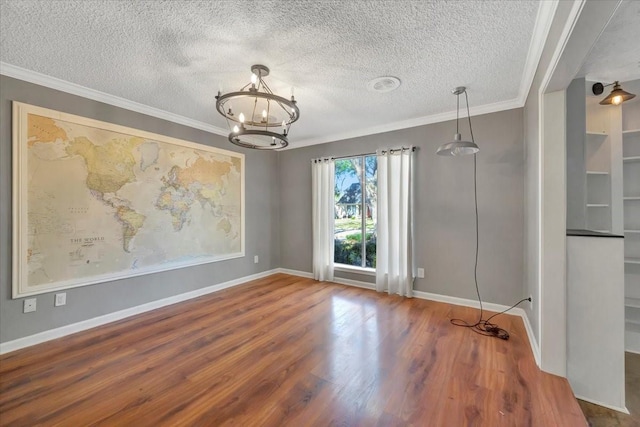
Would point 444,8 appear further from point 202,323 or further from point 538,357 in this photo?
point 202,323

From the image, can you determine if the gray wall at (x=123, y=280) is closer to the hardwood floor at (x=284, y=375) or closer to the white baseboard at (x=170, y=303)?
the white baseboard at (x=170, y=303)

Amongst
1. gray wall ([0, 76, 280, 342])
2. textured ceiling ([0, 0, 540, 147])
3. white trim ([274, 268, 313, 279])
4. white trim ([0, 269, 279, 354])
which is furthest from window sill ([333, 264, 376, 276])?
textured ceiling ([0, 0, 540, 147])

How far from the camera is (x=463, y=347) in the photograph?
2.38 metres

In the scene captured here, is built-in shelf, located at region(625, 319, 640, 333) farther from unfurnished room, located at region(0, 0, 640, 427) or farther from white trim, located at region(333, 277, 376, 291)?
white trim, located at region(333, 277, 376, 291)

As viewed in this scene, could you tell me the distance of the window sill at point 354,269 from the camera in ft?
13.8

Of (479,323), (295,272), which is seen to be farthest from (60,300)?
(479,323)

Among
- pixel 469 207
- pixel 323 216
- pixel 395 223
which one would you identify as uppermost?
pixel 469 207

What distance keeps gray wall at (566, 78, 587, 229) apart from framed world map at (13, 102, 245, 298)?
428 cm

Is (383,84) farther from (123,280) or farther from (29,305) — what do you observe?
(29,305)

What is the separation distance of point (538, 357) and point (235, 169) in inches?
171

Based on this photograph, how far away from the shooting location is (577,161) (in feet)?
7.89

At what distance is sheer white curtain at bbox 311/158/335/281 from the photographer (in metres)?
4.54

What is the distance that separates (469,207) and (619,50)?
73.2 inches

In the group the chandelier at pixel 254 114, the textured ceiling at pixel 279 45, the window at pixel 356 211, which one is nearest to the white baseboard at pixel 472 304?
the window at pixel 356 211
